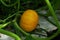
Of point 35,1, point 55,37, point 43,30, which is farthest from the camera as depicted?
point 35,1

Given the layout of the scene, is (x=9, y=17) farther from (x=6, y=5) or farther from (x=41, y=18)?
(x=41, y=18)

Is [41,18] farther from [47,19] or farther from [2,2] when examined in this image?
[2,2]

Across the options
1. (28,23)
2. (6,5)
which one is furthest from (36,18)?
(6,5)

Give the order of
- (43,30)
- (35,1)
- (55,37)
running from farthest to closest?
1. (35,1)
2. (43,30)
3. (55,37)

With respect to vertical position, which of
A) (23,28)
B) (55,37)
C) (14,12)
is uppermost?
(14,12)

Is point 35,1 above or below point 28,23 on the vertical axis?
above

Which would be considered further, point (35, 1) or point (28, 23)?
point (35, 1)

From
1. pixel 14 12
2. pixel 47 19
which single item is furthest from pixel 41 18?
pixel 14 12
